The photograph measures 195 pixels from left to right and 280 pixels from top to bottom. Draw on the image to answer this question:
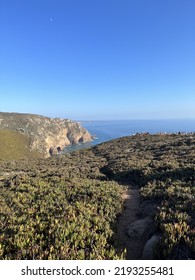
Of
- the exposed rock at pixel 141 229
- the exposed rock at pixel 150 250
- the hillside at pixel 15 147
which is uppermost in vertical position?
the exposed rock at pixel 150 250

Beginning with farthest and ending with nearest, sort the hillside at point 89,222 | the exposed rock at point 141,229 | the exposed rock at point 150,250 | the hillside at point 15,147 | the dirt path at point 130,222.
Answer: the hillside at point 15,147
the exposed rock at point 141,229
the dirt path at point 130,222
the exposed rock at point 150,250
the hillside at point 89,222

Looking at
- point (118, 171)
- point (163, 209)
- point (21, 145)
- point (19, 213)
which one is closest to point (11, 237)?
point (19, 213)

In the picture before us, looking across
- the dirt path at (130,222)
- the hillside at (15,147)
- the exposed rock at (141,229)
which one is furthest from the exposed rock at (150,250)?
the hillside at (15,147)

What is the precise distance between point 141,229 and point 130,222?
152 centimetres

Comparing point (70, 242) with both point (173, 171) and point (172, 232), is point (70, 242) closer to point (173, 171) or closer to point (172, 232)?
point (172, 232)

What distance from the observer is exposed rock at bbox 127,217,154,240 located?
9.97 metres

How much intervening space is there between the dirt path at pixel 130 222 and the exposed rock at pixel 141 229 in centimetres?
26

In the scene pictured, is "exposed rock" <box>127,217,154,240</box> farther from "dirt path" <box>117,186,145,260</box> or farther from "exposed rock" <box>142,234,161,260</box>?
"exposed rock" <box>142,234,161,260</box>

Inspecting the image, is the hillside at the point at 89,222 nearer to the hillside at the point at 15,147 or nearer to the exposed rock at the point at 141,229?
the exposed rock at the point at 141,229

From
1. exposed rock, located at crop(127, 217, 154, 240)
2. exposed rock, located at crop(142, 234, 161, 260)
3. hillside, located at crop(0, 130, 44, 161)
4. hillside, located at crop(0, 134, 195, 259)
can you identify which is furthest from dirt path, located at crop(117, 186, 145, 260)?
hillside, located at crop(0, 130, 44, 161)

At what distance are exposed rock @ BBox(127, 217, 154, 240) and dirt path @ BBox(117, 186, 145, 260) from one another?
26cm

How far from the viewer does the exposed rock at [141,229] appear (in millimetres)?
9969

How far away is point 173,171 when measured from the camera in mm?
19656
